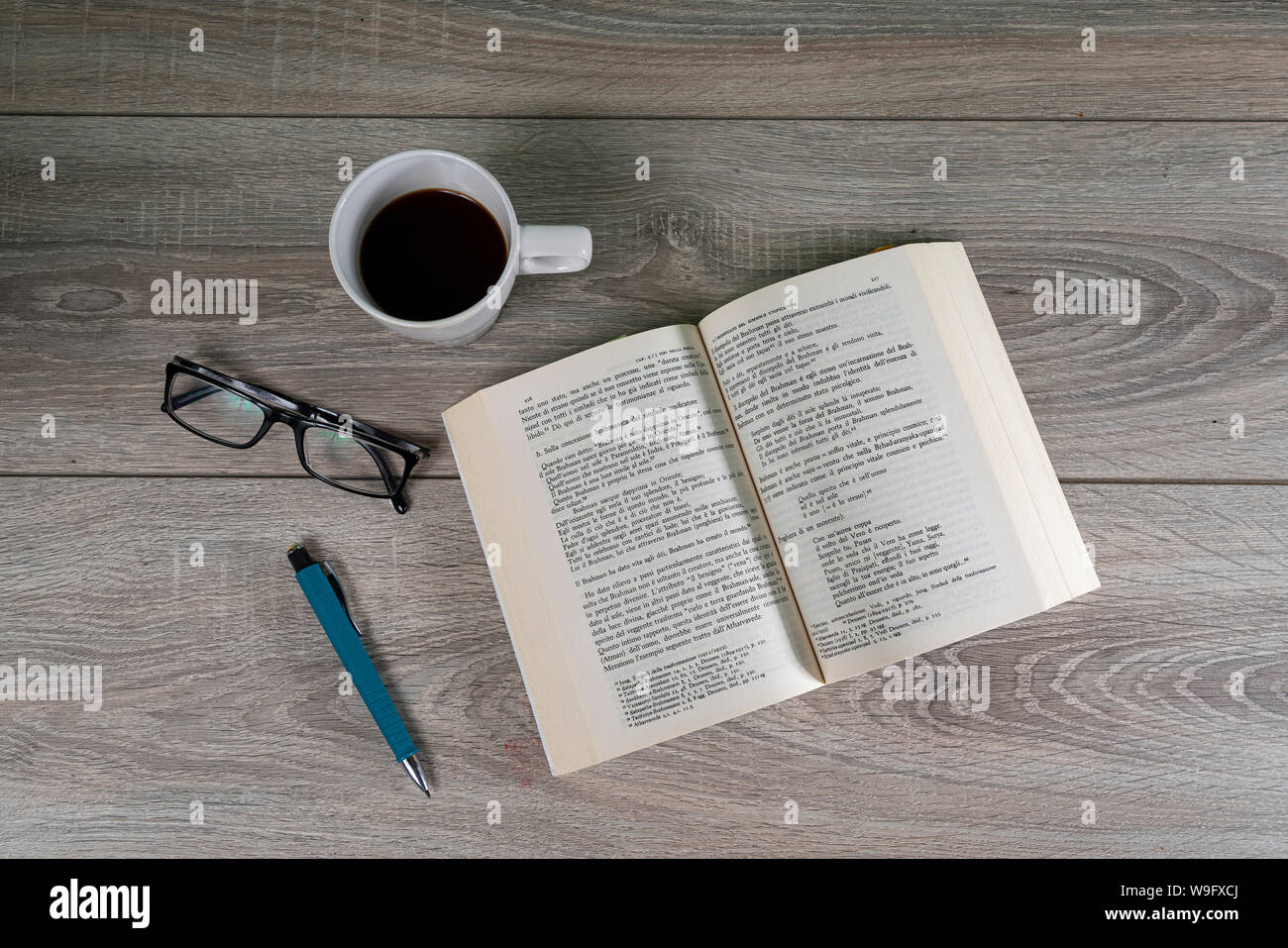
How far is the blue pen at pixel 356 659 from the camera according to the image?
25.8 inches

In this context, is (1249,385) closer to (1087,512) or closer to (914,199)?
(1087,512)

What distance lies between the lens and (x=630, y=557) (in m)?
0.64

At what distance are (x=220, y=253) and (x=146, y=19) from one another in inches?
9.3

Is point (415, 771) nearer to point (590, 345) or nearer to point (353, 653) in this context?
point (353, 653)

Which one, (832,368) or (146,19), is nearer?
(832,368)

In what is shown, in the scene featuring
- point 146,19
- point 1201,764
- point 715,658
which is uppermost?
point 146,19

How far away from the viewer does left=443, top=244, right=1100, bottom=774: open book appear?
23.9 inches

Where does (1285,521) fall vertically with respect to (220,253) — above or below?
below

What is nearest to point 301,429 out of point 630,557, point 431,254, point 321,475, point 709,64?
point 321,475

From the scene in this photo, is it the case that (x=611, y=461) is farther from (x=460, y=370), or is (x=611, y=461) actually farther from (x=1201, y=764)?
(x=1201, y=764)

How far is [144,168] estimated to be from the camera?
711mm

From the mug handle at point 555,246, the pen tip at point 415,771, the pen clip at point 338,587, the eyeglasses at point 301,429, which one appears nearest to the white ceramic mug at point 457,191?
the mug handle at point 555,246

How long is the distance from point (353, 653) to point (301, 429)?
0.65 ft

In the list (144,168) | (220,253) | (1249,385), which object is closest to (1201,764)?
(1249,385)
